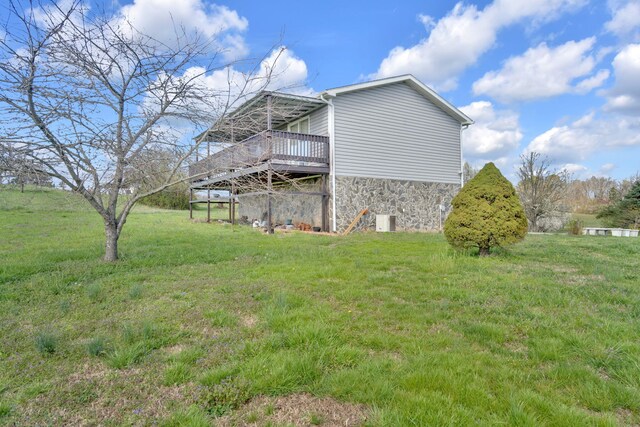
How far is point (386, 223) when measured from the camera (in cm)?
1410

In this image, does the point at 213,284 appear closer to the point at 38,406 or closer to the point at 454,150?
the point at 38,406

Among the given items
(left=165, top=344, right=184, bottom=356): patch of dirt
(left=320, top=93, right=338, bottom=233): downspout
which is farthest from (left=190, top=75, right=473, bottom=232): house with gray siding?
(left=165, top=344, right=184, bottom=356): patch of dirt

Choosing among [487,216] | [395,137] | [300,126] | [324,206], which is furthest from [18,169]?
[395,137]

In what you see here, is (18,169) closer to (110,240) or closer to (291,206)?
(110,240)

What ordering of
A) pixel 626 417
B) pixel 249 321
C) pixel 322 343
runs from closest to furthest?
pixel 626 417
pixel 322 343
pixel 249 321

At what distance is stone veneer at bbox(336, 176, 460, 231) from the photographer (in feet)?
46.2

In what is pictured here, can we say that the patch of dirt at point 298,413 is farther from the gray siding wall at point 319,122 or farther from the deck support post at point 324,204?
the gray siding wall at point 319,122

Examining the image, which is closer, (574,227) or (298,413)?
(298,413)

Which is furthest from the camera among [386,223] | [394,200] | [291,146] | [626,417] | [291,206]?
[291,206]

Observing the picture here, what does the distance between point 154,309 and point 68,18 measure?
186 inches

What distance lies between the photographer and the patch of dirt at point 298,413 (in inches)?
86.4

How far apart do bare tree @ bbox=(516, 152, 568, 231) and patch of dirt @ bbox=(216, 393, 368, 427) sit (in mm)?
21038

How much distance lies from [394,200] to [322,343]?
12595 mm

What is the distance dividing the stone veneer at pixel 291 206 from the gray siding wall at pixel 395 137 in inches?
76.8
